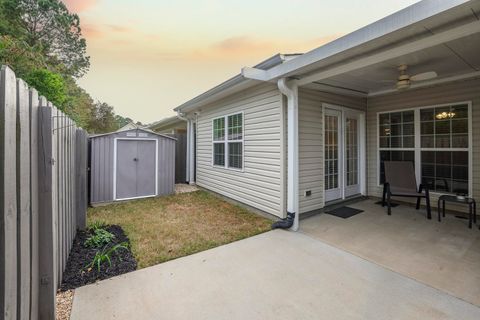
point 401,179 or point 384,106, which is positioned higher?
point 384,106

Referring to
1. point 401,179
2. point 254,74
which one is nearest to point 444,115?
point 401,179

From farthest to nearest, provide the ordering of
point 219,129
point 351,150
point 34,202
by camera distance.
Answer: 1. point 219,129
2. point 351,150
3. point 34,202

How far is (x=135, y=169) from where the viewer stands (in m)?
6.18

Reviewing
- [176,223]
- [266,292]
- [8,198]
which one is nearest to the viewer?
[8,198]

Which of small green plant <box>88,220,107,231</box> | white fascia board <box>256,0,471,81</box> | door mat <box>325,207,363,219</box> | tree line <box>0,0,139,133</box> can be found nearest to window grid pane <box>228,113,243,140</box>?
white fascia board <box>256,0,471,81</box>

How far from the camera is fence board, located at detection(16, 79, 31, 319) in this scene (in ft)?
4.02

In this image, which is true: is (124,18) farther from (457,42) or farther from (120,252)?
(457,42)

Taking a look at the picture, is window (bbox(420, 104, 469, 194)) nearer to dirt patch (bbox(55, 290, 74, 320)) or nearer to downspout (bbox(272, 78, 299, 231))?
downspout (bbox(272, 78, 299, 231))

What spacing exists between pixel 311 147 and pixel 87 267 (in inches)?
159

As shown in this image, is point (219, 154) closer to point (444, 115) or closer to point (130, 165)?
point (130, 165)

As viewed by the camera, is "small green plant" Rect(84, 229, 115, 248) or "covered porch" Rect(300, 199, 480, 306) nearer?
"covered porch" Rect(300, 199, 480, 306)

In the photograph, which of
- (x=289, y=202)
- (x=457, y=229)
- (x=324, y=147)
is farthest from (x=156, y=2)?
(x=457, y=229)

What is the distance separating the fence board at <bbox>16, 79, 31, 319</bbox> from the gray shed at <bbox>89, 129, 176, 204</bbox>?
4.84 metres

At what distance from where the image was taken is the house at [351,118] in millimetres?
2821
